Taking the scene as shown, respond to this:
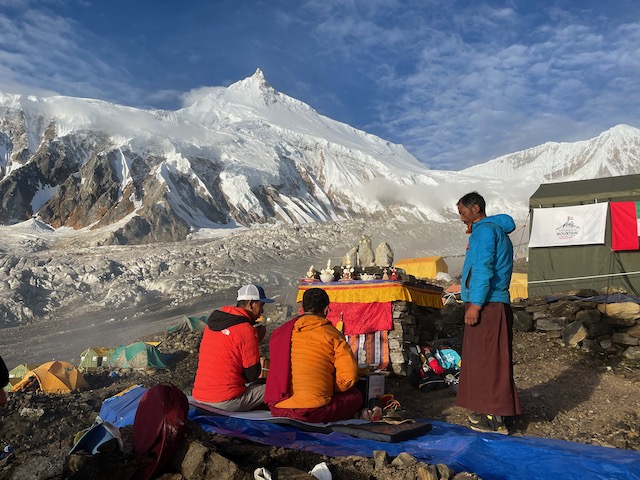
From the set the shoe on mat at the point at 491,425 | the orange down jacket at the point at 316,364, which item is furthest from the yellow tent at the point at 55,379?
the shoe on mat at the point at 491,425

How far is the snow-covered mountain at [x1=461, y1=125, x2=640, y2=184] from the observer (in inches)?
3095

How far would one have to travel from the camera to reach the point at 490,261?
387 cm

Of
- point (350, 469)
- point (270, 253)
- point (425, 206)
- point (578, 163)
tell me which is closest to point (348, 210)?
point (425, 206)

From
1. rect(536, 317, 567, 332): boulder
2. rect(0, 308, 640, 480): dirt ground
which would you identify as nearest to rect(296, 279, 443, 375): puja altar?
rect(0, 308, 640, 480): dirt ground

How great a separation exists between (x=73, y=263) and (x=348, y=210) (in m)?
39.6

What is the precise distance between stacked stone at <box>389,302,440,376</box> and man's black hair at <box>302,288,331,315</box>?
3.31 m

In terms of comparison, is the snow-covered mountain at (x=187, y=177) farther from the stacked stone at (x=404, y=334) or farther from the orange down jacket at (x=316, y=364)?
the orange down jacket at (x=316, y=364)

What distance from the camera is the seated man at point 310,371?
361 cm

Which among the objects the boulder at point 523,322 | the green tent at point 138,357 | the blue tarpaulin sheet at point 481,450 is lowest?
the green tent at point 138,357

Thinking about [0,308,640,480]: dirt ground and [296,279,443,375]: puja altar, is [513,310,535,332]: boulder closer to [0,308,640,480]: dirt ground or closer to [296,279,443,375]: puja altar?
[0,308,640,480]: dirt ground

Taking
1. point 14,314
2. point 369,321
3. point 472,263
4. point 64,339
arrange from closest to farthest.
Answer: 1. point 472,263
2. point 369,321
3. point 64,339
4. point 14,314

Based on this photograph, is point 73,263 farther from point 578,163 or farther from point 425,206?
point 578,163

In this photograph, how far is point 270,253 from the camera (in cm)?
3447

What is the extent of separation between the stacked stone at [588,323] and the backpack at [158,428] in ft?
19.5
